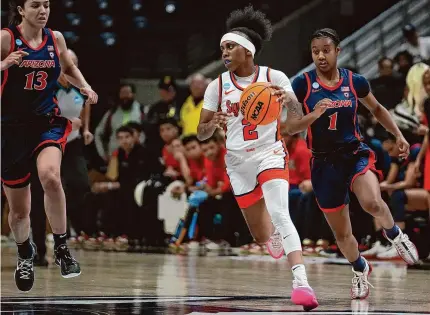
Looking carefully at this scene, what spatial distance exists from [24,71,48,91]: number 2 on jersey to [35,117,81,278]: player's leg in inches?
10.8

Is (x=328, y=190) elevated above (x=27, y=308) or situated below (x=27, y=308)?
above

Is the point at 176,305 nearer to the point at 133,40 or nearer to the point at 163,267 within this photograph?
the point at 163,267

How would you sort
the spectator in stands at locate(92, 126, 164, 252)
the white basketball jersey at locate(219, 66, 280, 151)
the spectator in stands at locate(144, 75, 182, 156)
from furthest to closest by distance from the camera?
the spectator in stands at locate(144, 75, 182, 156) < the spectator in stands at locate(92, 126, 164, 252) < the white basketball jersey at locate(219, 66, 280, 151)

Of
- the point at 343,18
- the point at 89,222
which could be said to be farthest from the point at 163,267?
the point at 343,18

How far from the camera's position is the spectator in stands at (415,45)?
14.2 metres

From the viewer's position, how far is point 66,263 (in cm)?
705

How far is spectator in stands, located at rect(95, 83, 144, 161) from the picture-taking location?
15.5 metres

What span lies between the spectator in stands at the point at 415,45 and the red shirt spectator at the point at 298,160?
2564 mm

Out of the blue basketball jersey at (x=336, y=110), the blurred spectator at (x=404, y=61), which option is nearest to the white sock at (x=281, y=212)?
the blue basketball jersey at (x=336, y=110)

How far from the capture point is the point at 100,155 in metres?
15.7

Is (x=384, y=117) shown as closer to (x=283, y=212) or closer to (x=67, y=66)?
(x=283, y=212)

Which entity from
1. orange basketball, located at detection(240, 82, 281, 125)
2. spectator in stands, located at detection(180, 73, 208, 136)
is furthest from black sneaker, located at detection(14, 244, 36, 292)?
spectator in stands, located at detection(180, 73, 208, 136)

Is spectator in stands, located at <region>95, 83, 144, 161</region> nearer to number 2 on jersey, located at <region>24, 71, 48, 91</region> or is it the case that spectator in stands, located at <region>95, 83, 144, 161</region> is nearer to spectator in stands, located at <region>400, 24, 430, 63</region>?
spectator in stands, located at <region>400, 24, 430, 63</region>

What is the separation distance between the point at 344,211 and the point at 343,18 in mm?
11818
